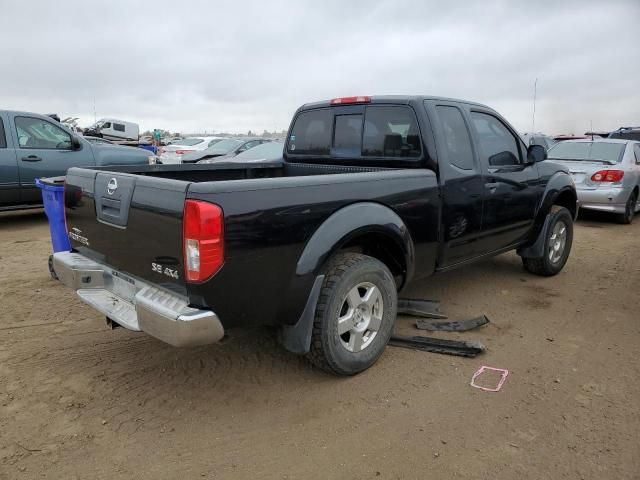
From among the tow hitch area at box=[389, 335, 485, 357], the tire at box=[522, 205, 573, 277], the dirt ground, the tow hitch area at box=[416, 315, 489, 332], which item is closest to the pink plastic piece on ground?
the dirt ground

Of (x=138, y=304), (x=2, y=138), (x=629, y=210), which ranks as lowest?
(x=629, y=210)

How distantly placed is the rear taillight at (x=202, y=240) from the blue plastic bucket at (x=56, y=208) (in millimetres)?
2661

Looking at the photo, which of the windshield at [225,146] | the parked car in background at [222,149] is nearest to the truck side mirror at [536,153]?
the parked car in background at [222,149]

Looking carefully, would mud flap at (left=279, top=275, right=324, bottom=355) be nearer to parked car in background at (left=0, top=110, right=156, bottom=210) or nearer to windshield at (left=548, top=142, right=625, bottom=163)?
parked car in background at (left=0, top=110, right=156, bottom=210)

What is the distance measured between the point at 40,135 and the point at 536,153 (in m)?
7.77

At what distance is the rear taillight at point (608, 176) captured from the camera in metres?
9.02

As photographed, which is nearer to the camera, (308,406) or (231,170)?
(308,406)

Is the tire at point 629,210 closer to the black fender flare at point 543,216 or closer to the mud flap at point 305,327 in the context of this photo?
the black fender flare at point 543,216

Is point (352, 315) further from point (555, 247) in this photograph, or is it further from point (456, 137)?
point (555, 247)

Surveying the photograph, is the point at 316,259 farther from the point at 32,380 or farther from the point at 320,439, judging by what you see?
the point at 32,380

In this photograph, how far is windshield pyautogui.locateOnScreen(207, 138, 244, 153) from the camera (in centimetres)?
1606

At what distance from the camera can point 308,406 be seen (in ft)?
10.1

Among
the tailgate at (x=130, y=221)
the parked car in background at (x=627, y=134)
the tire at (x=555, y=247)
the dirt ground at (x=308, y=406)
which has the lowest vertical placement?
the dirt ground at (x=308, y=406)

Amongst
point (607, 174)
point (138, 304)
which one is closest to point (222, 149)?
point (607, 174)
